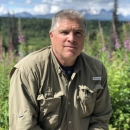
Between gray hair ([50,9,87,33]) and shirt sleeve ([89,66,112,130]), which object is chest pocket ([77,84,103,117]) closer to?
shirt sleeve ([89,66,112,130])

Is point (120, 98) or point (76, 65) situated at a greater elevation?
point (76, 65)

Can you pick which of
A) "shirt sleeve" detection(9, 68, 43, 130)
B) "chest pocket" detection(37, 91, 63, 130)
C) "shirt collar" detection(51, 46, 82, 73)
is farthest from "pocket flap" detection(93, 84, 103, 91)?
"shirt sleeve" detection(9, 68, 43, 130)

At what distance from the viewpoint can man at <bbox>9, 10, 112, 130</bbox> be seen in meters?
2.46

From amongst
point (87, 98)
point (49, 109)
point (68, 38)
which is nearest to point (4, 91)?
point (49, 109)

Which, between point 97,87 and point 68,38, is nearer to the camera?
point 68,38

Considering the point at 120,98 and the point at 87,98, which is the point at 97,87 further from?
the point at 120,98

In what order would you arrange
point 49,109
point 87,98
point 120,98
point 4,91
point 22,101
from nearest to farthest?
point 22,101 < point 49,109 < point 87,98 < point 4,91 < point 120,98

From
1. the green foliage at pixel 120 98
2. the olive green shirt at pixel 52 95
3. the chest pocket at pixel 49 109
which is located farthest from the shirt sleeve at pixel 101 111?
the green foliage at pixel 120 98

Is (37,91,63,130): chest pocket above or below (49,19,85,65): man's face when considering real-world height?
below

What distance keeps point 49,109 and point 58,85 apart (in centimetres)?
24

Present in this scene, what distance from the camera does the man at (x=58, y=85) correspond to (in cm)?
246

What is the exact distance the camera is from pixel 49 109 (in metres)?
2.55

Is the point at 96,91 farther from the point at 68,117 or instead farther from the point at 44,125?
the point at 44,125

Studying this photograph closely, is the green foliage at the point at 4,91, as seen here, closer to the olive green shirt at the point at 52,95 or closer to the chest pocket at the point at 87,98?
the olive green shirt at the point at 52,95
